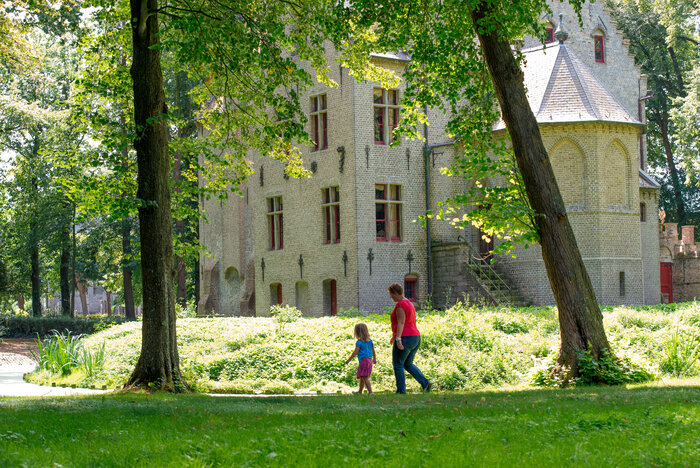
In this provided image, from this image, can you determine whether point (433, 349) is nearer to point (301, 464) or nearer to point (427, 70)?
point (427, 70)

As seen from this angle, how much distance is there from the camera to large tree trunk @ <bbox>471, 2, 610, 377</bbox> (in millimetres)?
12227

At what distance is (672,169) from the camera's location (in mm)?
44094

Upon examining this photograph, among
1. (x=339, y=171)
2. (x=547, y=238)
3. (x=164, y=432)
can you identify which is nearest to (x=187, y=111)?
(x=339, y=171)

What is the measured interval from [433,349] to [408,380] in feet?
4.88

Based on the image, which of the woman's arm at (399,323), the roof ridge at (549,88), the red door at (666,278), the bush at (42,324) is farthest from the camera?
the red door at (666,278)

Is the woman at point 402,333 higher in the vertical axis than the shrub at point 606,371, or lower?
higher

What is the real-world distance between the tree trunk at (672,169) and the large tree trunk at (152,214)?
38.1 meters

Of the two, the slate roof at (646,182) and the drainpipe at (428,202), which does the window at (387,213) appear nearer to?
the drainpipe at (428,202)

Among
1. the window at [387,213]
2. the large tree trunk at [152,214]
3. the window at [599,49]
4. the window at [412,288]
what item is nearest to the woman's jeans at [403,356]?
the large tree trunk at [152,214]

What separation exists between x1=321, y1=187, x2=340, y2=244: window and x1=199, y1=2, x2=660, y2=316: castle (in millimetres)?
38

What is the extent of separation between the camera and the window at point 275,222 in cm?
2902

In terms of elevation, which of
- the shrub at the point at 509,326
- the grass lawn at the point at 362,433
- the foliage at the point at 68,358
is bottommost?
the foliage at the point at 68,358

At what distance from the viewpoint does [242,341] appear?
17.1 metres

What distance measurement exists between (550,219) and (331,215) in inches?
587
